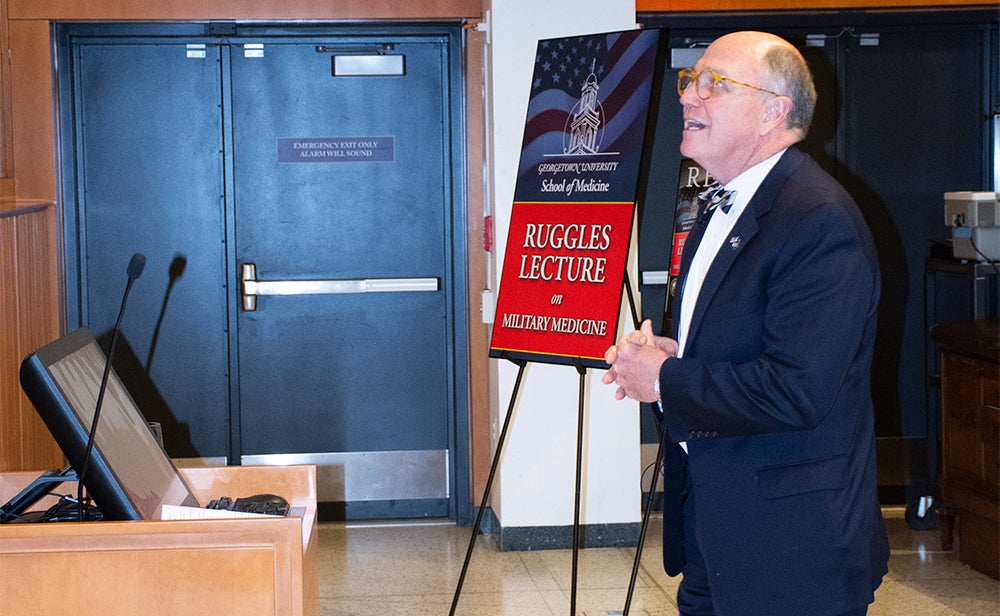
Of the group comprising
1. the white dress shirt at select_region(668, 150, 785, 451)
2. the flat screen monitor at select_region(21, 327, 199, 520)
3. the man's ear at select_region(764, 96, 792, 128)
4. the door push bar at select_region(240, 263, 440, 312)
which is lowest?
the flat screen monitor at select_region(21, 327, 199, 520)

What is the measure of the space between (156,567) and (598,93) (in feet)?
7.15

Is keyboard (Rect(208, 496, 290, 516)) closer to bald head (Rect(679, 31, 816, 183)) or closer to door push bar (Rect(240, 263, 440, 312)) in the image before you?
bald head (Rect(679, 31, 816, 183))

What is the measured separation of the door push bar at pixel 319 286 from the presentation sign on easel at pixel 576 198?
5.93ft

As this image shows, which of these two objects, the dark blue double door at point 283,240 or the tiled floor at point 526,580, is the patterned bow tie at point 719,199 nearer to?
the tiled floor at point 526,580

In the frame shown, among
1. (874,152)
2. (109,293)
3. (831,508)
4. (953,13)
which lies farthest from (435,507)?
(831,508)

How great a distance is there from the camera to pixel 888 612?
13.8ft

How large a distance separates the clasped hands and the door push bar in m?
3.29

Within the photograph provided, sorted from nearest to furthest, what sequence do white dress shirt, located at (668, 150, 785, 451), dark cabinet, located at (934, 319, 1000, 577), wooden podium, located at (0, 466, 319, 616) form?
wooden podium, located at (0, 466, 319, 616) < white dress shirt, located at (668, 150, 785, 451) < dark cabinet, located at (934, 319, 1000, 577)

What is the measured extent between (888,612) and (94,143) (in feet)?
12.9

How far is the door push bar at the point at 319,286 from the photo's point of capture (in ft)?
17.8

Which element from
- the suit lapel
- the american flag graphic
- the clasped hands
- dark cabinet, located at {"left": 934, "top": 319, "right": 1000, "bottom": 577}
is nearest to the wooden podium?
the clasped hands

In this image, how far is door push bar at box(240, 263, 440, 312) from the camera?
5.44 metres

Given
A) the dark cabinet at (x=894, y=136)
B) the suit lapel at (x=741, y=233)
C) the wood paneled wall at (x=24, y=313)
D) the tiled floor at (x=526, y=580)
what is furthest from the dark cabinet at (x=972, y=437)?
the wood paneled wall at (x=24, y=313)

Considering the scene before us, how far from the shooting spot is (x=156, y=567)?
1.95 metres
